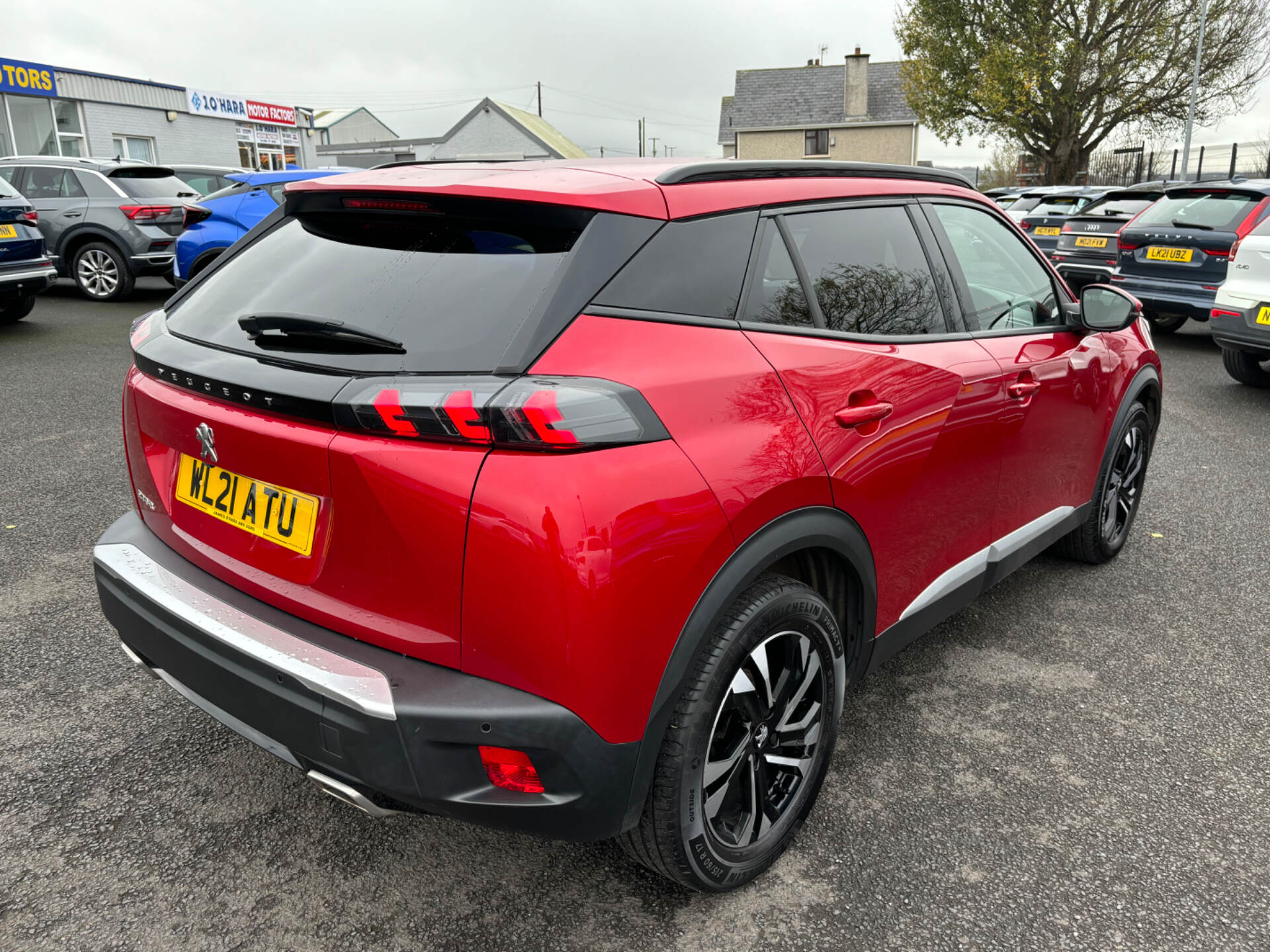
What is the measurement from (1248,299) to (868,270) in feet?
19.4

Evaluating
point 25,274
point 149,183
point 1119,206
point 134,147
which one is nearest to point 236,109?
point 134,147

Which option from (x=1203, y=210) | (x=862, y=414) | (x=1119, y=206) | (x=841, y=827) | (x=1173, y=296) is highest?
(x=1119, y=206)

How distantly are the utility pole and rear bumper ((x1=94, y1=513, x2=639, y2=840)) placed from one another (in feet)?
103

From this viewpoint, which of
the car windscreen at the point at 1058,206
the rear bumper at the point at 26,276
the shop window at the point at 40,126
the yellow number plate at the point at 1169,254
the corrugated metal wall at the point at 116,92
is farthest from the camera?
the corrugated metal wall at the point at 116,92

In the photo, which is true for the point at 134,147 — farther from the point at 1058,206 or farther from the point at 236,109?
the point at 1058,206

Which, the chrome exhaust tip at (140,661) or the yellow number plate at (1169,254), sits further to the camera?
the yellow number plate at (1169,254)

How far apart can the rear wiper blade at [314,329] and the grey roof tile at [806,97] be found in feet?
177

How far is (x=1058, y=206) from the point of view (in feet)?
48.1

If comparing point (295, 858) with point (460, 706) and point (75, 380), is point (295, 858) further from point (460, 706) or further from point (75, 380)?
point (75, 380)

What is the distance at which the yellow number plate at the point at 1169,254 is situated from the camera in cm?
928

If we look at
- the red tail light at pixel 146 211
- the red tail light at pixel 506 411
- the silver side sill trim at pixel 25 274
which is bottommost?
the silver side sill trim at pixel 25 274

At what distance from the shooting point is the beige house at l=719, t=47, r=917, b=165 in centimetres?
5075

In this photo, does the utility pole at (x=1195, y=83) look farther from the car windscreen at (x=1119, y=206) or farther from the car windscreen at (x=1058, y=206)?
the car windscreen at (x=1119, y=206)

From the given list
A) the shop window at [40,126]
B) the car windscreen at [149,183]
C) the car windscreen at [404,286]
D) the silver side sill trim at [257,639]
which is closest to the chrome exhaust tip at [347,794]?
the silver side sill trim at [257,639]
